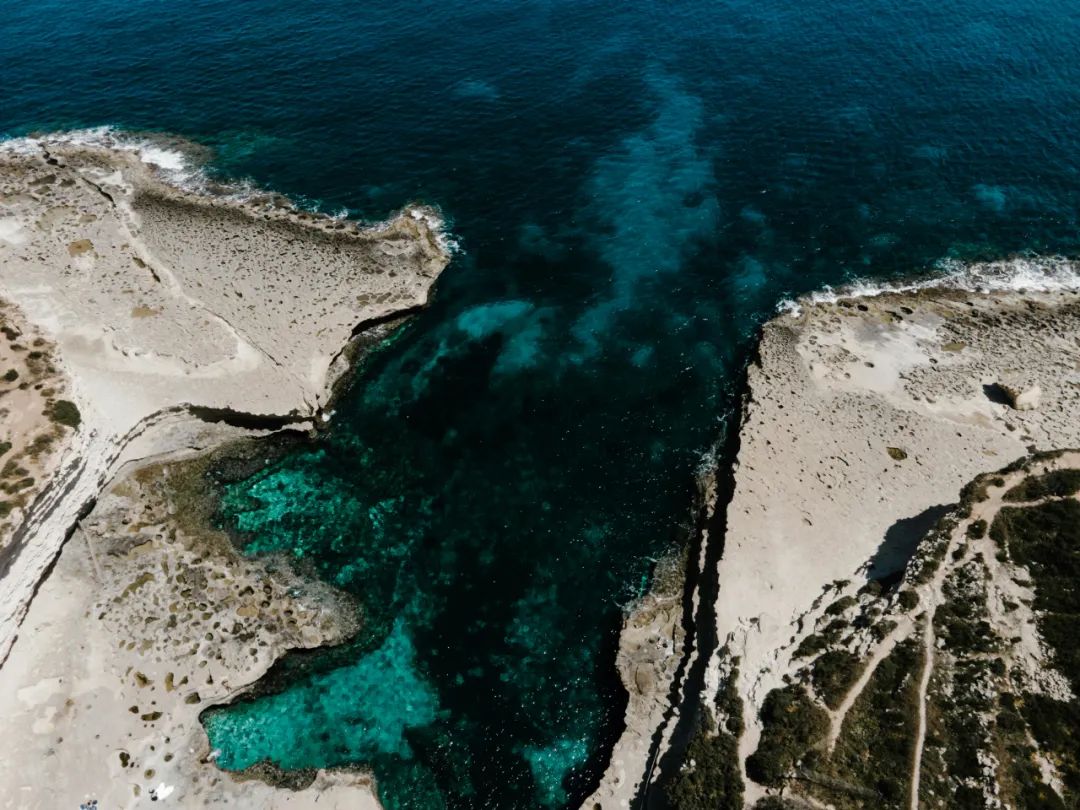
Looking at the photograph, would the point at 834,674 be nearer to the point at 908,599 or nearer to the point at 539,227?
the point at 908,599

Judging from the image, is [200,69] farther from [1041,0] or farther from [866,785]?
[1041,0]

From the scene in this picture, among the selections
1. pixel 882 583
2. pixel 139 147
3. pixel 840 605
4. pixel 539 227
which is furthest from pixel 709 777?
pixel 139 147

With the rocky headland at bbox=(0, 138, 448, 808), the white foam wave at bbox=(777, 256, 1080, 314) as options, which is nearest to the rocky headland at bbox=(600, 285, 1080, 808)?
the white foam wave at bbox=(777, 256, 1080, 314)

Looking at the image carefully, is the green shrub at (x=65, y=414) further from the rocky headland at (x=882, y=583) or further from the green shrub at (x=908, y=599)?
the green shrub at (x=908, y=599)

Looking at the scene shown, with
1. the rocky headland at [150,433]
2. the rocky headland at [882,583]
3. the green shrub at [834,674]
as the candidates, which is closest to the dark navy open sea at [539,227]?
the rocky headland at [150,433]

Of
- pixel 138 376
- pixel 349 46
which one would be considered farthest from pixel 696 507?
pixel 349 46
